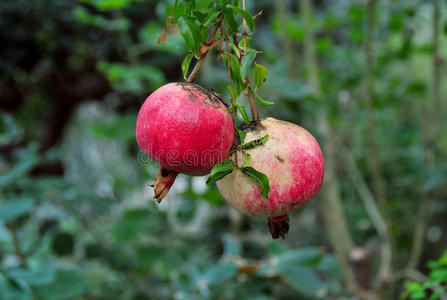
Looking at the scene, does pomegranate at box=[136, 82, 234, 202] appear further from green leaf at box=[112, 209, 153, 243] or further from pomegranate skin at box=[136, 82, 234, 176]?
green leaf at box=[112, 209, 153, 243]

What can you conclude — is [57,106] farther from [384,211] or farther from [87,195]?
[384,211]

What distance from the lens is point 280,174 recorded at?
1.42 feet

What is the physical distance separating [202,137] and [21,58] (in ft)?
5.99

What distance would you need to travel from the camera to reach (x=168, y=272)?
136 centimetres

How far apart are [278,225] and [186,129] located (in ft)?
0.59

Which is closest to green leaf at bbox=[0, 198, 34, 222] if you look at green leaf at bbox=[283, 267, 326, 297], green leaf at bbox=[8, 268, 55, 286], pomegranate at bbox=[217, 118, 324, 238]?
green leaf at bbox=[8, 268, 55, 286]

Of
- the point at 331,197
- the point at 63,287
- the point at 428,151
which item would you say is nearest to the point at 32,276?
the point at 63,287

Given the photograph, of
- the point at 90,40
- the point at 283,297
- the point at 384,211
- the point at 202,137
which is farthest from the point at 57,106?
the point at 202,137

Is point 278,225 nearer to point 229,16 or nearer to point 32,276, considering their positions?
point 229,16

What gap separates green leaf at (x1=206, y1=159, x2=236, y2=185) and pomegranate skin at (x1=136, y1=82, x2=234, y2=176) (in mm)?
19

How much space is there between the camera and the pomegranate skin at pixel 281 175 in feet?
1.42

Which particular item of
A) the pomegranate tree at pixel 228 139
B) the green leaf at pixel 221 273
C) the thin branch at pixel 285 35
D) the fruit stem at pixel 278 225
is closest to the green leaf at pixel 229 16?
the pomegranate tree at pixel 228 139

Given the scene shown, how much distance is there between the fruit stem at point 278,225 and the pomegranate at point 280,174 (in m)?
0.03

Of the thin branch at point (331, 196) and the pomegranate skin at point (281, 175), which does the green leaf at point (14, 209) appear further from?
the thin branch at point (331, 196)
